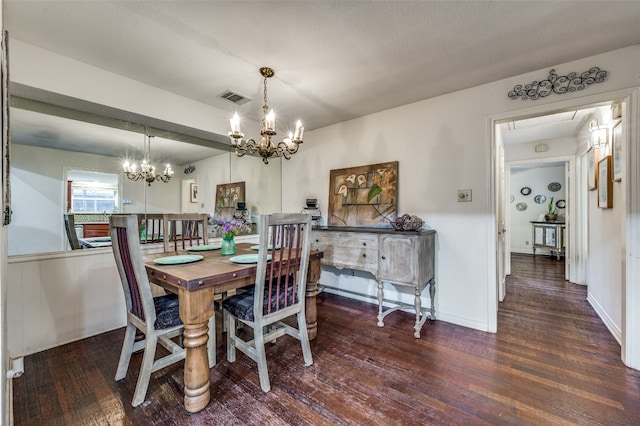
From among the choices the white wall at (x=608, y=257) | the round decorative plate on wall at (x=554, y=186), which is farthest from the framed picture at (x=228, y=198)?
the round decorative plate on wall at (x=554, y=186)

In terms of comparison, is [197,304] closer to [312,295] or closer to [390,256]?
[312,295]

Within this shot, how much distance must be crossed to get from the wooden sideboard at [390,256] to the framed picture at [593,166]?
7.21 ft

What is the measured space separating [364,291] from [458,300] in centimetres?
113

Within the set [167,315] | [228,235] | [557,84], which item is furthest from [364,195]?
[167,315]

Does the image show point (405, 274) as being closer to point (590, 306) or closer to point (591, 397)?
point (591, 397)

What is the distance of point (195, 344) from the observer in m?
1.63

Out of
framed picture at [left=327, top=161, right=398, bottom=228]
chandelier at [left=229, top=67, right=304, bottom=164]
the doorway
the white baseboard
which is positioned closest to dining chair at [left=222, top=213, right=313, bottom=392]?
chandelier at [left=229, top=67, right=304, bottom=164]

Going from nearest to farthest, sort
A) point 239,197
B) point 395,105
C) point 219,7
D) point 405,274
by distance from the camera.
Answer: point 219,7
point 405,274
point 395,105
point 239,197

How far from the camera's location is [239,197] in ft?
13.0

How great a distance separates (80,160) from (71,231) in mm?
678

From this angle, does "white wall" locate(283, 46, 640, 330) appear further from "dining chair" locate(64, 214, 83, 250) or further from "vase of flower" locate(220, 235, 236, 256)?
"dining chair" locate(64, 214, 83, 250)

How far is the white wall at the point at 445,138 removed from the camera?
2199 millimetres

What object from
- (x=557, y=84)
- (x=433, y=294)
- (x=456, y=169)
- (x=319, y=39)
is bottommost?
(x=433, y=294)

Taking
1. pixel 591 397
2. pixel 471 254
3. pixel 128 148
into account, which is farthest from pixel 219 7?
pixel 591 397
